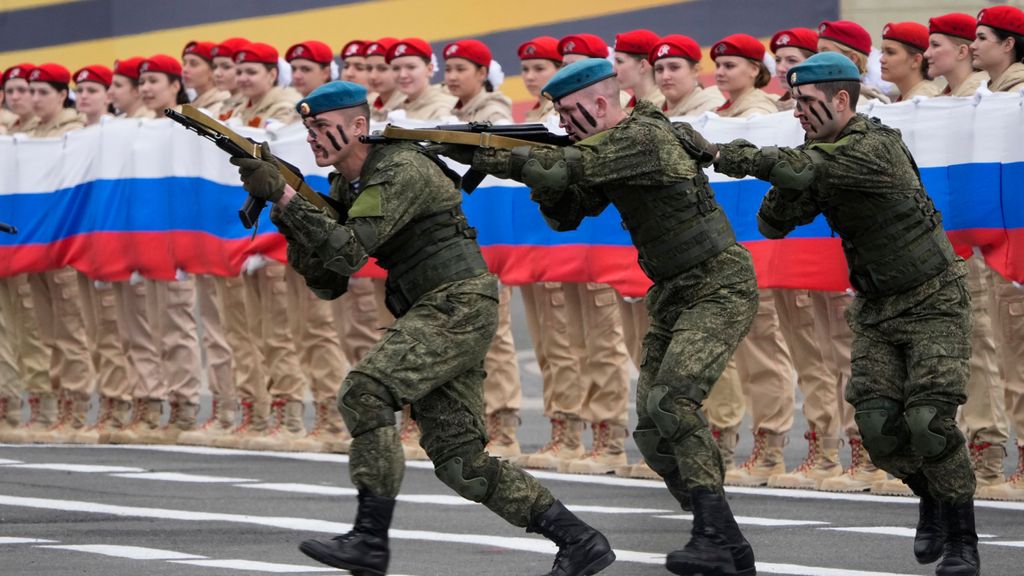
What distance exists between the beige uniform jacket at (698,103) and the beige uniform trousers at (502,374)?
1.75 m

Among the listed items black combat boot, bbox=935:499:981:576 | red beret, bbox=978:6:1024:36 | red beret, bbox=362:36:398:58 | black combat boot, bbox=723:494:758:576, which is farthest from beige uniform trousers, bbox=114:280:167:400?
black combat boot, bbox=935:499:981:576

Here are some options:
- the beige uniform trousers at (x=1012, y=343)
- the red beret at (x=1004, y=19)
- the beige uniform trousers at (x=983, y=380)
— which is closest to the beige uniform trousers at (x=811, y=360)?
the beige uniform trousers at (x=983, y=380)

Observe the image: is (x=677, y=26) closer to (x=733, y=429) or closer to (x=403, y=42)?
(x=403, y=42)

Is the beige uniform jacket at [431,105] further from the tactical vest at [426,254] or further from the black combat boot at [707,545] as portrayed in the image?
the black combat boot at [707,545]

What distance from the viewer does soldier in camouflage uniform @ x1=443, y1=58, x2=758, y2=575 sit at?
8.86 metres

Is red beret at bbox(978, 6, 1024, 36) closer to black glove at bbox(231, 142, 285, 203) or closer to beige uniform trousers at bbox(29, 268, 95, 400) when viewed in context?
black glove at bbox(231, 142, 285, 203)

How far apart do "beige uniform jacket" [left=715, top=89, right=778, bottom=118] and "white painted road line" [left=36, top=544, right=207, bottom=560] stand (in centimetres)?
474

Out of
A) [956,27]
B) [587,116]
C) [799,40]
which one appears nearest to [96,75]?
[799,40]

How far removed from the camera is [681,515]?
11.5 metres

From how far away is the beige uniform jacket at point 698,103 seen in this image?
13.4m

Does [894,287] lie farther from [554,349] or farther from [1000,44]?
[554,349]

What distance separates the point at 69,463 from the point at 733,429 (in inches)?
171

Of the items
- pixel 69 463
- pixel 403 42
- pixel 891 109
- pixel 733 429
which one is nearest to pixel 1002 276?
pixel 891 109

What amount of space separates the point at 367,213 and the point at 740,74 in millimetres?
5159
